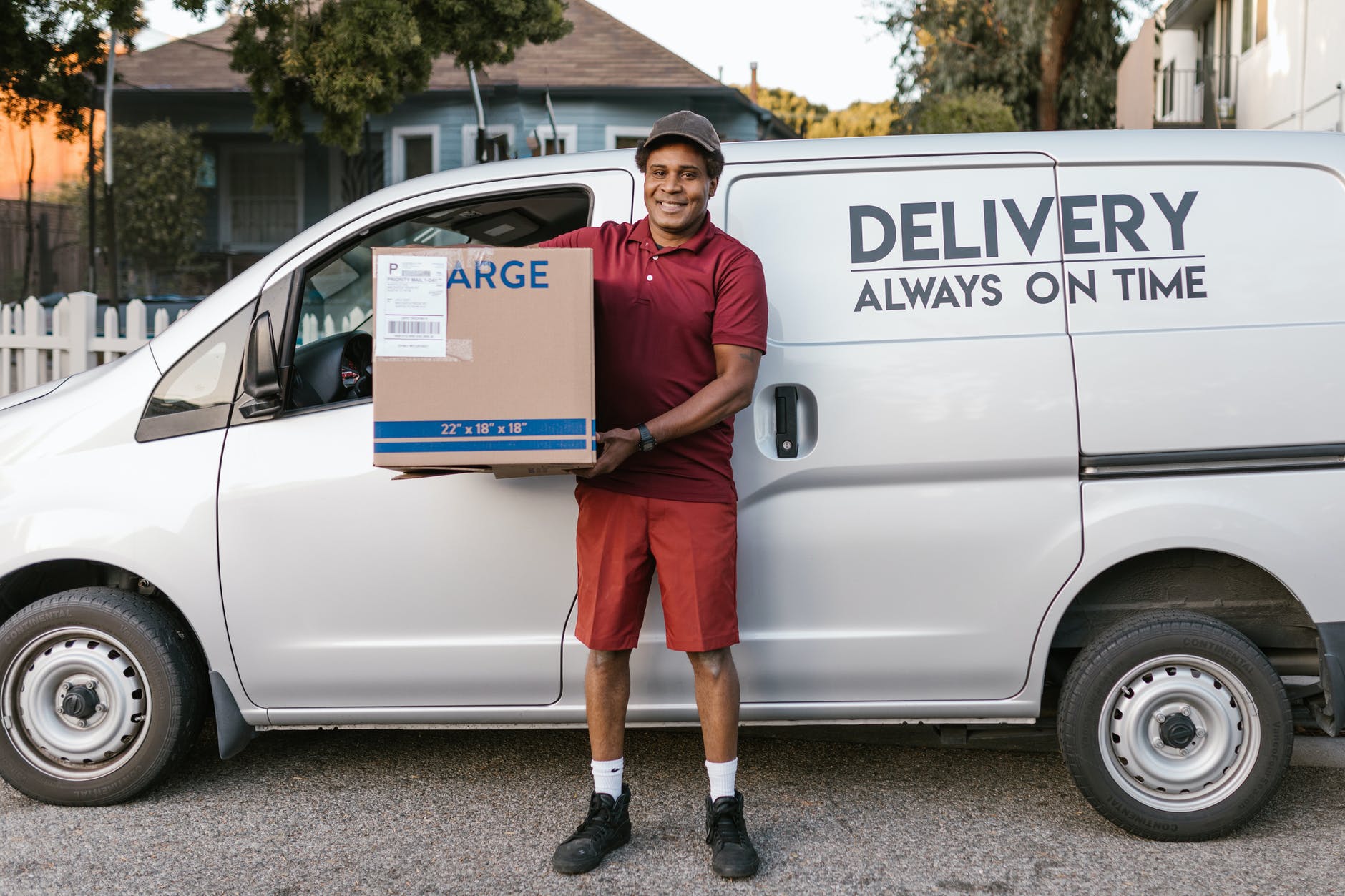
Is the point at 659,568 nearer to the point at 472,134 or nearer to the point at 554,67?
the point at 472,134

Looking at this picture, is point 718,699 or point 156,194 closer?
point 718,699

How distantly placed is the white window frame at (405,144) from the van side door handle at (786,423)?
56.2 feet

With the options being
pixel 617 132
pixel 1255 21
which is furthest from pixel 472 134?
pixel 1255 21

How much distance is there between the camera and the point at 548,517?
3.53 meters

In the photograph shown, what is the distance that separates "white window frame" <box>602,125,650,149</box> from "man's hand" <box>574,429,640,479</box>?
56.4 ft

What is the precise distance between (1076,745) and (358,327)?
99.5 inches

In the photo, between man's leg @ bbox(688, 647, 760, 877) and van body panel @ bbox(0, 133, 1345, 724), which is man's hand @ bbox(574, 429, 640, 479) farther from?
man's leg @ bbox(688, 647, 760, 877)

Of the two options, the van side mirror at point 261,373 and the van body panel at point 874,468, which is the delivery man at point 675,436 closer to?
the van body panel at point 874,468

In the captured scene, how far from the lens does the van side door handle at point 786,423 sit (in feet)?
11.4

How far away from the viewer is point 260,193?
21078 millimetres

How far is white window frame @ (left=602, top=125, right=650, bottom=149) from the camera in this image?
778 inches

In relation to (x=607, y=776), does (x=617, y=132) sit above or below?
above

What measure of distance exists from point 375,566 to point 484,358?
83cm

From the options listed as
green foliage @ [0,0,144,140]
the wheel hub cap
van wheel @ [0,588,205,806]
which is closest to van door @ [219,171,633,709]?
van wheel @ [0,588,205,806]
